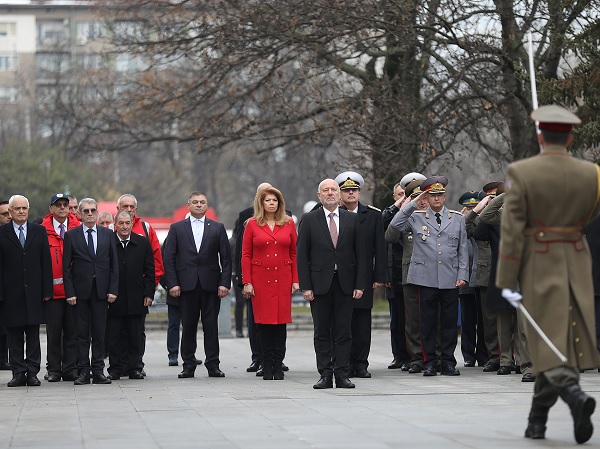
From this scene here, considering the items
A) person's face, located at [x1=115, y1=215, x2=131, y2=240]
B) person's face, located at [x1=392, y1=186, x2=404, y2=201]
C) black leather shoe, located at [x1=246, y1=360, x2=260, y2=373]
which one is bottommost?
black leather shoe, located at [x1=246, y1=360, x2=260, y2=373]

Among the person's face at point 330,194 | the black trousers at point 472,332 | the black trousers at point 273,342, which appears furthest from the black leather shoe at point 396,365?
the person's face at point 330,194

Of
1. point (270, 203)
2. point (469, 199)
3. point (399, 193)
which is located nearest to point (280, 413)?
point (270, 203)

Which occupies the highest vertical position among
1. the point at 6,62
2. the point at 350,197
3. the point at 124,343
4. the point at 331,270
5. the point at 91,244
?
the point at 6,62

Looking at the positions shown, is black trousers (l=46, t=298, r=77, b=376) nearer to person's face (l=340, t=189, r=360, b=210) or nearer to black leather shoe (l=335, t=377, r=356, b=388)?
person's face (l=340, t=189, r=360, b=210)

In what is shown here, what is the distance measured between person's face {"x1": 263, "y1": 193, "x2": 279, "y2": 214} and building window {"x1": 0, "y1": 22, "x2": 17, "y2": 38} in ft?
292

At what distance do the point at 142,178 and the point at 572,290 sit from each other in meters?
70.7

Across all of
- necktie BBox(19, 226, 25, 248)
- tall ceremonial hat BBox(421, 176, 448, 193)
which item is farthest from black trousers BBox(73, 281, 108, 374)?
tall ceremonial hat BBox(421, 176, 448, 193)

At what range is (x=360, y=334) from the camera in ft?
49.6

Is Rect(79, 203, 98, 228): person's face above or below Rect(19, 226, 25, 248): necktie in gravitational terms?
above

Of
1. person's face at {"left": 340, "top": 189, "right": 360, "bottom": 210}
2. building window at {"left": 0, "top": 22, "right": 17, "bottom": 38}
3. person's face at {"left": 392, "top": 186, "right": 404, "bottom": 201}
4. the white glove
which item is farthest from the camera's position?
building window at {"left": 0, "top": 22, "right": 17, "bottom": 38}

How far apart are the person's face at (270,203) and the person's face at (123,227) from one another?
213 cm

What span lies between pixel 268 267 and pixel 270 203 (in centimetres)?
70

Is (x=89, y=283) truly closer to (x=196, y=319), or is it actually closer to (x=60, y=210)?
(x=60, y=210)

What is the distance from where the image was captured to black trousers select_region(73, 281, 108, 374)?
600 inches
